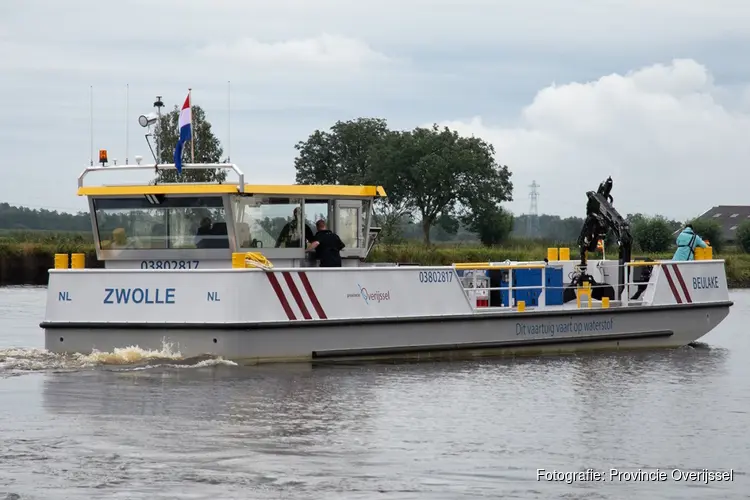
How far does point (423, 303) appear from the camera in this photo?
14758 millimetres

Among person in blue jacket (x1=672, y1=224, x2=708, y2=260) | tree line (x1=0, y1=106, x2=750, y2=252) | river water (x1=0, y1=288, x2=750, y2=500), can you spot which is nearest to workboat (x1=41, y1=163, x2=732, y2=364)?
river water (x1=0, y1=288, x2=750, y2=500)

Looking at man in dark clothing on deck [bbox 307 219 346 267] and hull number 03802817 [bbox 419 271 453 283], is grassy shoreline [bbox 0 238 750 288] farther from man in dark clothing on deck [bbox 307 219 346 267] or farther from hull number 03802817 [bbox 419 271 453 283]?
man in dark clothing on deck [bbox 307 219 346 267]

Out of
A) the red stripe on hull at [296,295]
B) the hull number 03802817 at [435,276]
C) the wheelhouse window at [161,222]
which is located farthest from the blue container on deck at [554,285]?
the wheelhouse window at [161,222]

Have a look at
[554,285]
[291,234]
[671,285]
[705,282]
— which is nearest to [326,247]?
[291,234]

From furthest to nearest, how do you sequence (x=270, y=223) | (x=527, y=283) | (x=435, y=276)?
(x=527, y=283), (x=435, y=276), (x=270, y=223)

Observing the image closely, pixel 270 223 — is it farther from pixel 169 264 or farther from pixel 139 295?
pixel 139 295

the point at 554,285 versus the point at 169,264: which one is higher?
the point at 169,264

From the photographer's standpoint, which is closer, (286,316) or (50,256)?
(286,316)

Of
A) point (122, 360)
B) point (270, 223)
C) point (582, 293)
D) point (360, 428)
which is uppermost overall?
point (270, 223)

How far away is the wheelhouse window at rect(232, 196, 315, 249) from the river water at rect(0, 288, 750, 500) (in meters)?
1.85

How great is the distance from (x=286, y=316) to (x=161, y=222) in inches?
85.1

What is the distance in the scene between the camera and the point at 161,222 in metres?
14.5

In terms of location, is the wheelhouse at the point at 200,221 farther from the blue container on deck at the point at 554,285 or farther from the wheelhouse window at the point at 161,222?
the blue container on deck at the point at 554,285

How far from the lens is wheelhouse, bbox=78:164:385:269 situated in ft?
46.9
